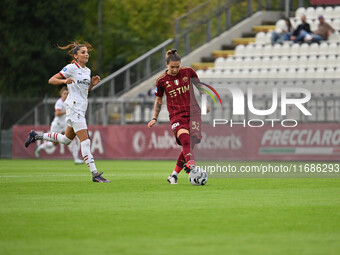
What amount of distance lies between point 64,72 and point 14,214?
4.99 m

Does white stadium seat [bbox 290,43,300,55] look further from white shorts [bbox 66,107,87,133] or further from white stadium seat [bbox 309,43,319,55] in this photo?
white shorts [bbox 66,107,87,133]

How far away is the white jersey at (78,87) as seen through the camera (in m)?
13.4

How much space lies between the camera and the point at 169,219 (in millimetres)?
8172

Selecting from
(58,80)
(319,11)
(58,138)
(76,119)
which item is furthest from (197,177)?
(319,11)

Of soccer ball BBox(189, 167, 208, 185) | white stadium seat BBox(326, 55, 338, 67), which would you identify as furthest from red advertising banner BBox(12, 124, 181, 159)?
soccer ball BBox(189, 167, 208, 185)

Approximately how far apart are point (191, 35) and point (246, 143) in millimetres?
10877

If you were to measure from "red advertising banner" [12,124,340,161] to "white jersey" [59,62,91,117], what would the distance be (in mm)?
8314

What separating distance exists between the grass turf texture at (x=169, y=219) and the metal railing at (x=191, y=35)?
1906 cm

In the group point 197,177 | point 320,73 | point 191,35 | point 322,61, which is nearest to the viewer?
point 197,177

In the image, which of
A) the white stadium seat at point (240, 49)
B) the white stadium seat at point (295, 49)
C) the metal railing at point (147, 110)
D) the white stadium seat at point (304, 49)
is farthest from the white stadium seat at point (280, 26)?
the metal railing at point (147, 110)

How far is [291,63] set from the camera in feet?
96.5

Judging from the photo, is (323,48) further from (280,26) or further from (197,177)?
(197,177)

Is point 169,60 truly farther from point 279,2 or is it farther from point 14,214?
point 279,2

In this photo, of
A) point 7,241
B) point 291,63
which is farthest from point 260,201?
point 291,63
